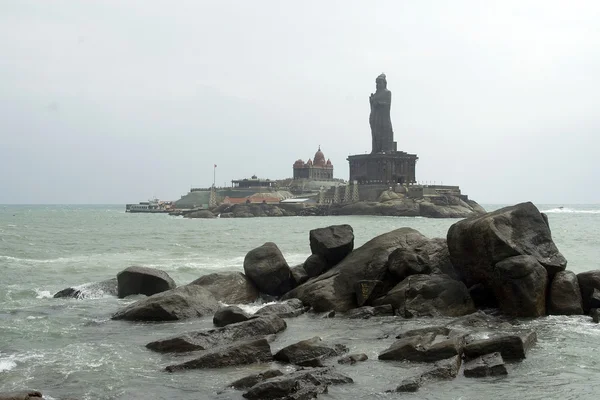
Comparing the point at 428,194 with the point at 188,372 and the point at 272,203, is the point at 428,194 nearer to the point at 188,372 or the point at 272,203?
the point at 272,203

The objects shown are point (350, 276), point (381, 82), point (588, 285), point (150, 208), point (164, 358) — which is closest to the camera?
point (164, 358)

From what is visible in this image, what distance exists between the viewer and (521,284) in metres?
16.5

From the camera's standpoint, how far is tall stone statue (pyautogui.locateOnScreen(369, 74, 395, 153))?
148000 mm

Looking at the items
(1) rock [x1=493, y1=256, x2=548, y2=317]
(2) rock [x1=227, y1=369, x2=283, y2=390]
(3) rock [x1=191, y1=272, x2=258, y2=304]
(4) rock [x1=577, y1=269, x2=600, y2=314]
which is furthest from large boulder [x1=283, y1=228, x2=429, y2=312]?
(2) rock [x1=227, y1=369, x2=283, y2=390]

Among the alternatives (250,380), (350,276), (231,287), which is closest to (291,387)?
(250,380)

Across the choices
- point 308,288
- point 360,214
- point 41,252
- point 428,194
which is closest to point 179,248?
point 41,252

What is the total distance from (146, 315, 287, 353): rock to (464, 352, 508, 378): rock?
4.78m

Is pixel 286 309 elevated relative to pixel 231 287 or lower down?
lower down

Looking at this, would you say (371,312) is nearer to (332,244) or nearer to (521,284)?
(521,284)

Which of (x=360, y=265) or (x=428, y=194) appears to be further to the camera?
(x=428, y=194)

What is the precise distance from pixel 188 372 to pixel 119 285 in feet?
35.0

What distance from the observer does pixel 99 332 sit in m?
16.0

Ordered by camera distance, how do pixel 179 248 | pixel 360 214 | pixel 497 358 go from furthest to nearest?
pixel 360 214 < pixel 179 248 < pixel 497 358

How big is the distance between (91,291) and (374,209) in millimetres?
112143
